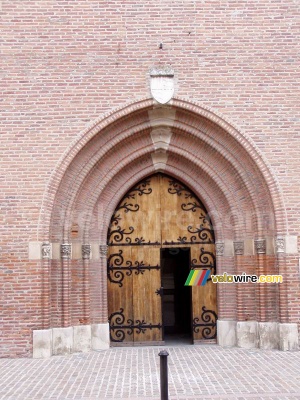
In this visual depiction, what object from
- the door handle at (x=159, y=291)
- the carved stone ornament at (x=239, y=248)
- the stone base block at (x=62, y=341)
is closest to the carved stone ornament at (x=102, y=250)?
the door handle at (x=159, y=291)

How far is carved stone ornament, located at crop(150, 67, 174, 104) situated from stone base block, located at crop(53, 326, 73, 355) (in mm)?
4826

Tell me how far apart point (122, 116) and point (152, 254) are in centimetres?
295

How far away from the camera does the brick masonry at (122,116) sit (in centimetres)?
980

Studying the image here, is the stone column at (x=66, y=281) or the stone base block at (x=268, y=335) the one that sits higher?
the stone column at (x=66, y=281)

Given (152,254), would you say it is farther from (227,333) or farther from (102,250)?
(227,333)

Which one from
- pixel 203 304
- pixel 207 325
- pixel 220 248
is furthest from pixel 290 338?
pixel 220 248

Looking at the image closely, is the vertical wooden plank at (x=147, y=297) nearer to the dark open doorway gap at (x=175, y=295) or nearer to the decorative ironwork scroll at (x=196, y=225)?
the decorative ironwork scroll at (x=196, y=225)

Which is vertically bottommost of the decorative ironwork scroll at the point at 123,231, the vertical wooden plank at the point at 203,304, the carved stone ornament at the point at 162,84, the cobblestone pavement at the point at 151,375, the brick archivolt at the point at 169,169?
the cobblestone pavement at the point at 151,375

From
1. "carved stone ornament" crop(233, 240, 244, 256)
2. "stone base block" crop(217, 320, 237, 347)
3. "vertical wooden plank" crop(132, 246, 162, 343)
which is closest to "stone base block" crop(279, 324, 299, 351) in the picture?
"stone base block" crop(217, 320, 237, 347)

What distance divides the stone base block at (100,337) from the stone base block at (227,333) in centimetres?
230

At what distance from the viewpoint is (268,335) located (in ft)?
32.6

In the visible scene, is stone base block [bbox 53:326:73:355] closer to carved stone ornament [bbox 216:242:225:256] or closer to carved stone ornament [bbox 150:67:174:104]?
carved stone ornament [bbox 216:242:225:256]

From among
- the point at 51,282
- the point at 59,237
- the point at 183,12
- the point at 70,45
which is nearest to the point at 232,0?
the point at 183,12

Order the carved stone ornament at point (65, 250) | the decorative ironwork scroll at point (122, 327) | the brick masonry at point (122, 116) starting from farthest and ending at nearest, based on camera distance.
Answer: the decorative ironwork scroll at point (122, 327) < the carved stone ornament at point (65, 250) < the brick masonry at point (122, 116)
